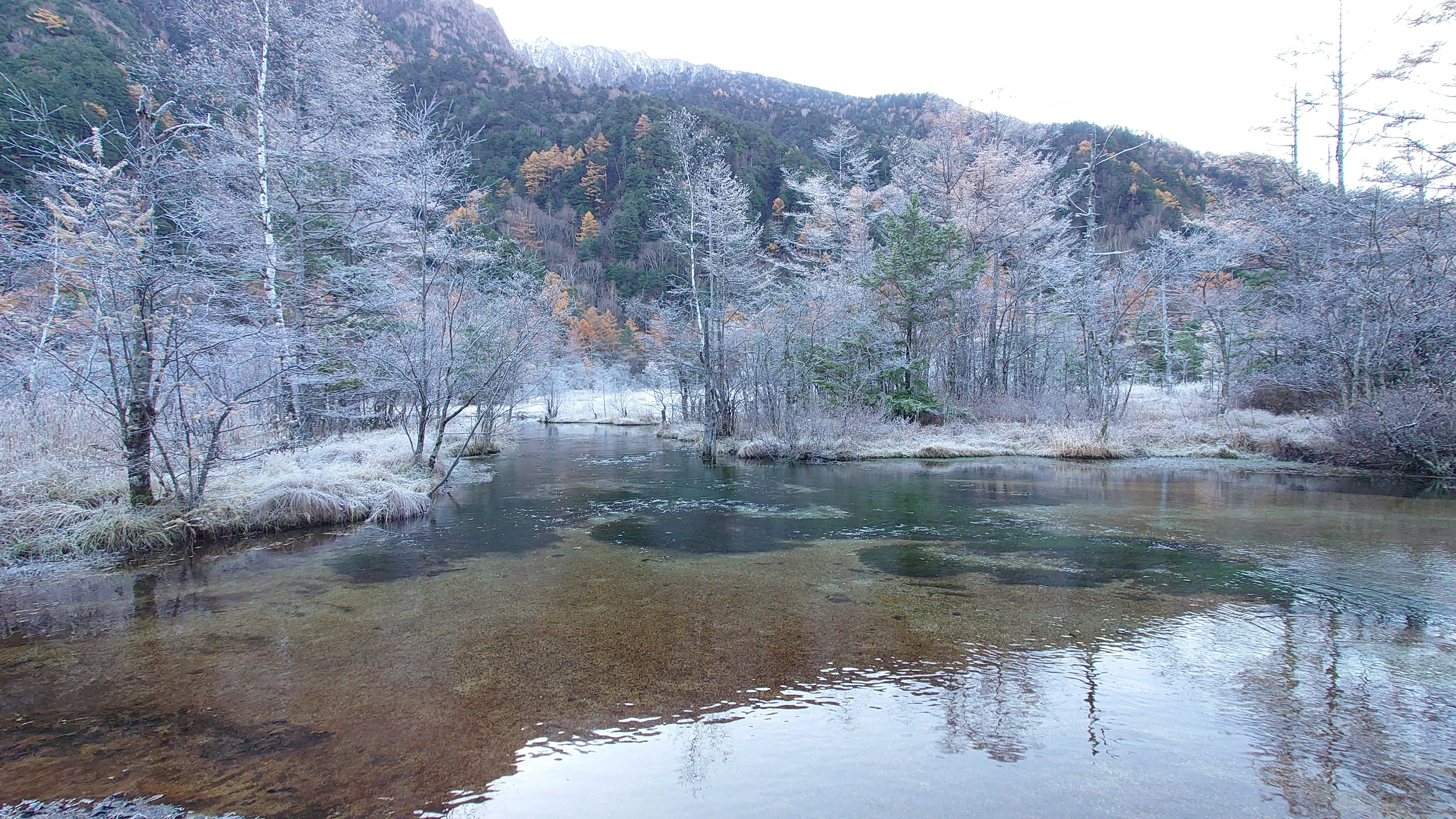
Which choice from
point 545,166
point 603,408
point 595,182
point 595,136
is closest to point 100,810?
point 603,408

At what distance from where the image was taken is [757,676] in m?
3.80

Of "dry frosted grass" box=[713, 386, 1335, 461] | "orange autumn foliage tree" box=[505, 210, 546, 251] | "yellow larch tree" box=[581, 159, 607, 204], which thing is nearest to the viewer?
"dry frosted grass" box=[713, 386, 1335, 461]

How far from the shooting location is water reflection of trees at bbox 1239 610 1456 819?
2.51m

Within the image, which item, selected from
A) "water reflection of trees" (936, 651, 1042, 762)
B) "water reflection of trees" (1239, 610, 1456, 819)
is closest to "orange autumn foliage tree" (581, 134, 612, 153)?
"water reflection of trees" (936, 651, 1042, 762)

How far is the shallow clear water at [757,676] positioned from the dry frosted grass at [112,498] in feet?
→ 2.20

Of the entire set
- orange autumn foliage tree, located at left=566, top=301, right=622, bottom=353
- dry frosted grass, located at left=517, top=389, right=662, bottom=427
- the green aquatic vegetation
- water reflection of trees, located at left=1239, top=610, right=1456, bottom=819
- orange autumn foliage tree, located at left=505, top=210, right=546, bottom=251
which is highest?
orange autumn foliage tree, located at left=505, top=210, right=546, bottom=251

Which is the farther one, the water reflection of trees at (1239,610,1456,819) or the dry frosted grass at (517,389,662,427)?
the dry frosted grass at (517,389,662,427)

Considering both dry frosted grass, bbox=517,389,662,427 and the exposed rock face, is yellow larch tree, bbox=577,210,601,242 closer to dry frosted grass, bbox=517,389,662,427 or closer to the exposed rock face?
dry frosted grass, bbox=517,389,662,427

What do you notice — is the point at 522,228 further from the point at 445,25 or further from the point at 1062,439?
the point at 1062,439

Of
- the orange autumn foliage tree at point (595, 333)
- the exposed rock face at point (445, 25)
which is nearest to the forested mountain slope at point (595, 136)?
the exposed rock face at point (445, 25)

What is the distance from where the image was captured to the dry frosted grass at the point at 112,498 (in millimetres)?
6293

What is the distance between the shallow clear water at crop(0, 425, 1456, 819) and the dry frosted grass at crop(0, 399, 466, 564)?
670 mm

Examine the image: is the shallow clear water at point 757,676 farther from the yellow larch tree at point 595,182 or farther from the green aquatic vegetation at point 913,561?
the yellow larch tree at point 595,182

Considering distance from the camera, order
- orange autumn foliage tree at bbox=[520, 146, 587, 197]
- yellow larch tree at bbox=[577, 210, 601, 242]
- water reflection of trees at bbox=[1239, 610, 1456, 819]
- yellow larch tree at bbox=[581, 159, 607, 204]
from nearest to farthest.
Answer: water reflection of trees at bbox=[1239, 610, 1456, 819] → yellow larch tree at bbox=[577, 210, 601, 242] → yellow larch tree at bbox=[581, 159, 607, 204] → orange autumn foliage tree at bbox=[520, 146, 587, 197]
